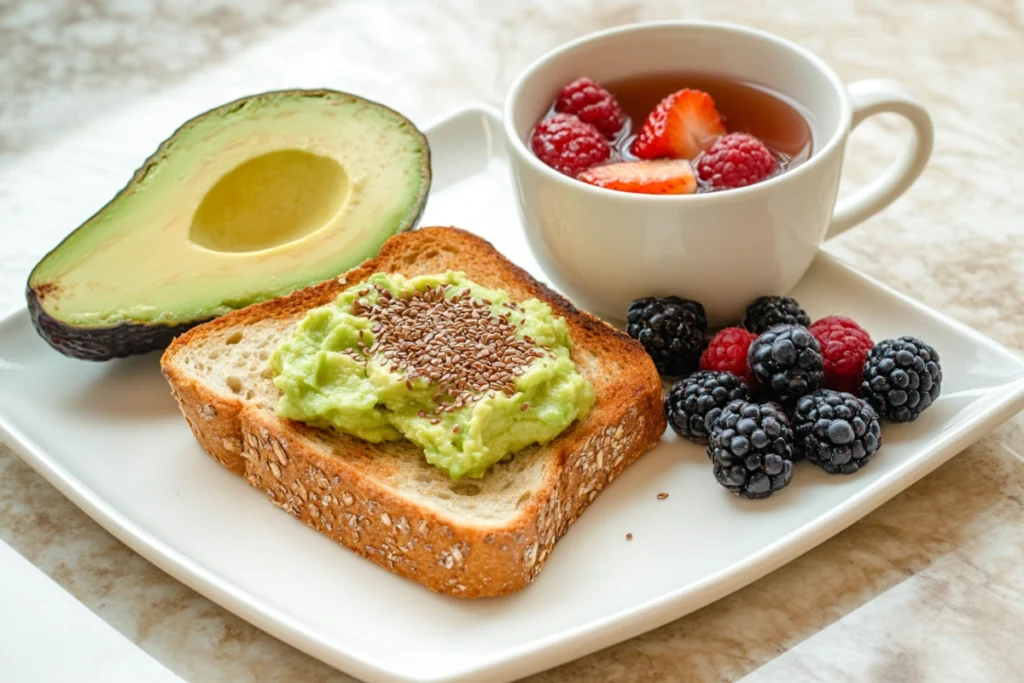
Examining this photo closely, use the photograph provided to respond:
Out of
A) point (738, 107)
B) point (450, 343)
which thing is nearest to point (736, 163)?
point (738, 107)

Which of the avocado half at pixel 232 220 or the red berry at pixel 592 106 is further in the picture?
the red berry at pixel 592 106

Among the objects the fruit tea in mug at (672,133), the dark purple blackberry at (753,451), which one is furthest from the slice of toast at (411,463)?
the fruit tea in mug at (672,133)

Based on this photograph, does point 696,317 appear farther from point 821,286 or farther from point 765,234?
point 821,286

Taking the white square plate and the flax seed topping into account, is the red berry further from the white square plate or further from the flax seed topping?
the white square plate

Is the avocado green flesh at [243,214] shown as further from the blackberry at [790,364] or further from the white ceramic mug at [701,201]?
the blackberry at [790,364]

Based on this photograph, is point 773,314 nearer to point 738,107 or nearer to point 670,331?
point 670,331

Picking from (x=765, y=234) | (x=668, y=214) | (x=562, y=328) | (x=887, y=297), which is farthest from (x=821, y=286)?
(x=562, y=328)
